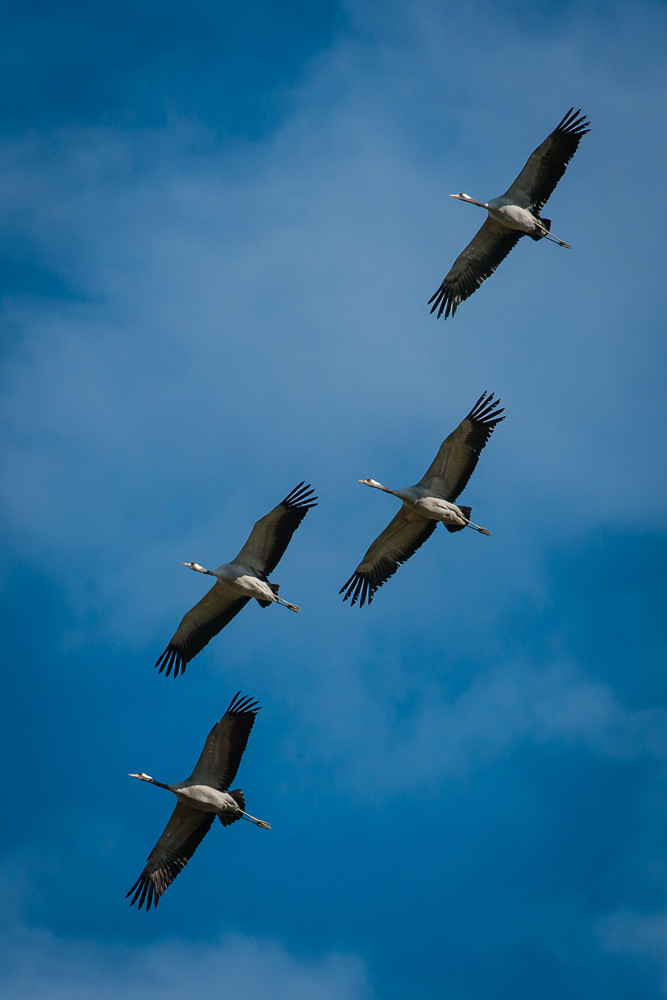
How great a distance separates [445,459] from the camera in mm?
32000

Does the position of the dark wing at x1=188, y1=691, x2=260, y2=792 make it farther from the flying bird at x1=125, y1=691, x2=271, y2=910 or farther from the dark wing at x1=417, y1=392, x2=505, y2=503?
the dark wing at x1=417, y1=392, x2=505, y2=503

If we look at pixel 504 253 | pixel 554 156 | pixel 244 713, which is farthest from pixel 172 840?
pixel 554 156

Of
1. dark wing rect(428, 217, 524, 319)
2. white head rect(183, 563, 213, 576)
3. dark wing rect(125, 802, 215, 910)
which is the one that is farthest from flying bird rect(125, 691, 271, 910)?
dark wing rect(428, 217, 524, 319)

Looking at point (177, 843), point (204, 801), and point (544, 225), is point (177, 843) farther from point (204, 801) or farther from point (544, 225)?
point (544, 225)

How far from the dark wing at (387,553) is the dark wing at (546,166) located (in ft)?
28.8

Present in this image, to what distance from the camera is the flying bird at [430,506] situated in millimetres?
31625

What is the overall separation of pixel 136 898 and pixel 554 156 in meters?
20.8

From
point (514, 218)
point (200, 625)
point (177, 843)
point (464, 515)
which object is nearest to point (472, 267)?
point (514, 218)

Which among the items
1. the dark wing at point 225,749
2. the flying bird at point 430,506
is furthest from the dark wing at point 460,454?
the dark wing at point 225,749

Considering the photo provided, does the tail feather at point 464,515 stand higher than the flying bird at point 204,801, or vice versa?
the tail feather at point 464,515

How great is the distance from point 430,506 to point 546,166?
9.35 meters

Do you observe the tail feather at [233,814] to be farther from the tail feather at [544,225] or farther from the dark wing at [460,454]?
the tail feather at [544,225]

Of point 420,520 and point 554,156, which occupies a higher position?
point 554,156

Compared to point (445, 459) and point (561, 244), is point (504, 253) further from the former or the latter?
point (445, 459)
